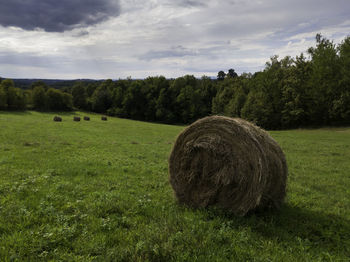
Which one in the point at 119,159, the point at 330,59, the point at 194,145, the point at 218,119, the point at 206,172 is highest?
the point at 330,59

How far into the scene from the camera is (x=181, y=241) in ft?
13.6

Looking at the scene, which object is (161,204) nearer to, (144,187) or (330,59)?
(144,187)

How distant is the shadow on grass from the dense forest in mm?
23041

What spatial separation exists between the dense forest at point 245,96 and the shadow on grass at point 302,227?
2304 cm

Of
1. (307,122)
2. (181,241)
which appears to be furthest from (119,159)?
(307,122)

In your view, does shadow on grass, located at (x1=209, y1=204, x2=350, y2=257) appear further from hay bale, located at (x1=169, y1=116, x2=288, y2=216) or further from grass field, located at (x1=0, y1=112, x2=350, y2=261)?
hay bale, located at (x1=169, y1=116, x2=288, y2=216)

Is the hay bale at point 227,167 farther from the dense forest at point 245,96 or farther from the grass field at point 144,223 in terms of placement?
the dense forest at point 245,96

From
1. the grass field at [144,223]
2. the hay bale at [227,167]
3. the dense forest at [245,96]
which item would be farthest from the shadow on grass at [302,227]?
the dense forest at [245,96]

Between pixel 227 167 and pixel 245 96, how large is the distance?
56136mm

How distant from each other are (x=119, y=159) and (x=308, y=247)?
9364 millimetres

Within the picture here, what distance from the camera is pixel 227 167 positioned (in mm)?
5832

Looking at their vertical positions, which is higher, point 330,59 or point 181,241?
point 330,59

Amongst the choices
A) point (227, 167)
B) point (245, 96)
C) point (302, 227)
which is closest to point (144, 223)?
point (227, 167)

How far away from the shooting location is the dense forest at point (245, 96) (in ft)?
135
